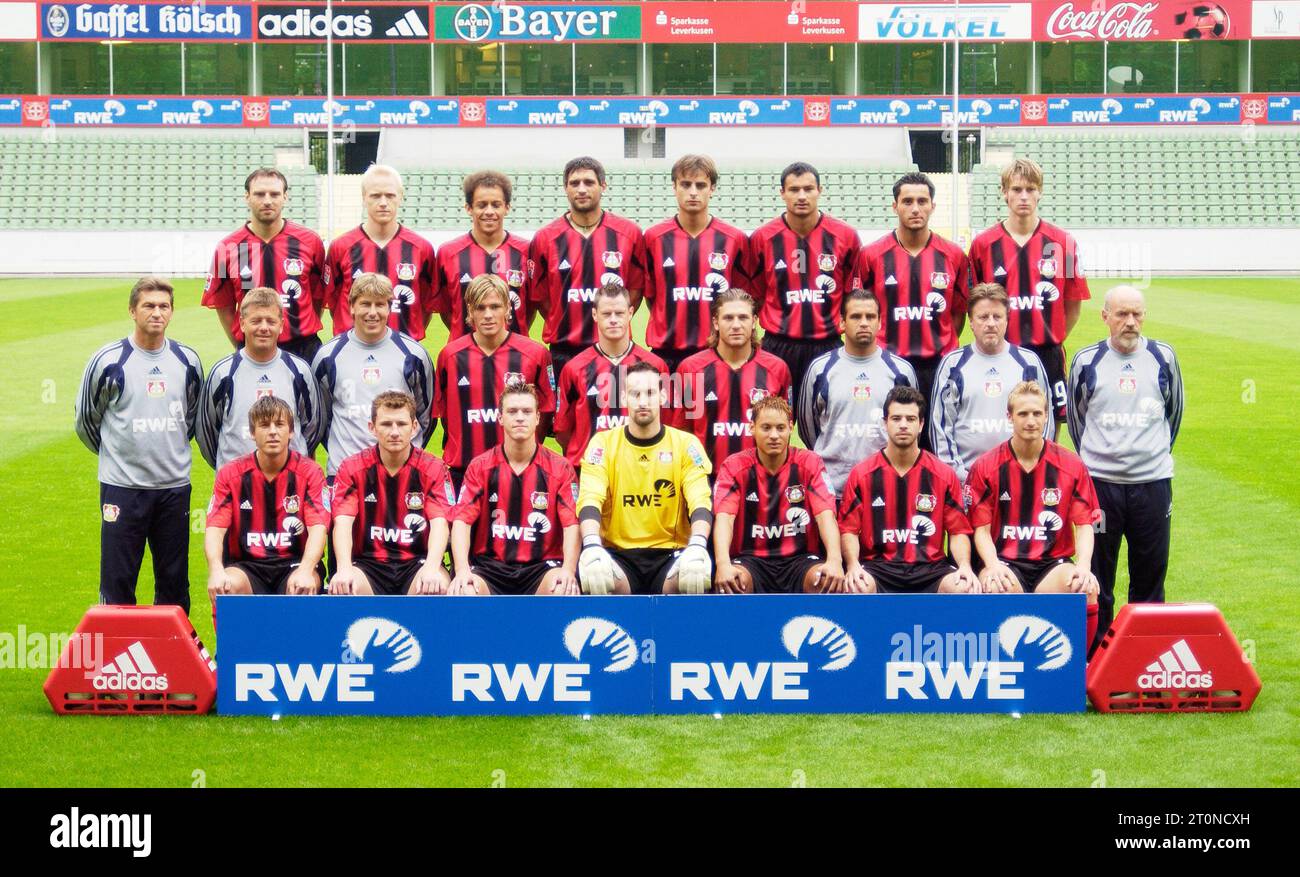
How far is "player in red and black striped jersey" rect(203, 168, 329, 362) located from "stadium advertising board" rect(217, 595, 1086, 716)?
2.42m

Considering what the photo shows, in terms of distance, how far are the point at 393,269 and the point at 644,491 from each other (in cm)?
222

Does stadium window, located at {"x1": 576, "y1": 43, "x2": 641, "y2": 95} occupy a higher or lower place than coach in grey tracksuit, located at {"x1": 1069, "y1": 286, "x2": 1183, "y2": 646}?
higher

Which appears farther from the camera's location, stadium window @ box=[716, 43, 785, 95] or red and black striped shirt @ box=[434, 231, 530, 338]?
stadium window @ box=[716, 43, 785, 95]

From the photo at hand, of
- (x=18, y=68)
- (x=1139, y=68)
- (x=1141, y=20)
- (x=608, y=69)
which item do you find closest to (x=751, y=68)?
(x=608, y=69)

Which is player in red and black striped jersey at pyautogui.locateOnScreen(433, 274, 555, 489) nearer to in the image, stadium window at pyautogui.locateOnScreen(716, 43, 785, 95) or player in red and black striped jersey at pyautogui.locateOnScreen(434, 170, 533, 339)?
player in red and black striped jersey at pyautogui.locateOnScreen(434, 170, 533, 339)

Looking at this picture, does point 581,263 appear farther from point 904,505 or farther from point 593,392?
point 904,505

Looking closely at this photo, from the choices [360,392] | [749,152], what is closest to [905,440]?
[360,392]

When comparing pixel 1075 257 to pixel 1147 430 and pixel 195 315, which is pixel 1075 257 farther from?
pixel 195 315

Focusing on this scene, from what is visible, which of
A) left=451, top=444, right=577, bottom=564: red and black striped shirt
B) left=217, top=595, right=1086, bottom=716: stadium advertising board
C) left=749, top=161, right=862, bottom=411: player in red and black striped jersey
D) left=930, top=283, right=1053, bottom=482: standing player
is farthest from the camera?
left=749, top=161, right=862, bottom=411: player in red and black striped jersey

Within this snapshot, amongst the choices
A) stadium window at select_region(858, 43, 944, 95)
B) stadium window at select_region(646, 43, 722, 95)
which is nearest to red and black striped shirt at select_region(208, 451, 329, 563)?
stadium window at select_region(646, 43, 722, 95)

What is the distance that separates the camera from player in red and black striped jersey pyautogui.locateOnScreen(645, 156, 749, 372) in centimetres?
816

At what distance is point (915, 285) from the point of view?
805 centimetres

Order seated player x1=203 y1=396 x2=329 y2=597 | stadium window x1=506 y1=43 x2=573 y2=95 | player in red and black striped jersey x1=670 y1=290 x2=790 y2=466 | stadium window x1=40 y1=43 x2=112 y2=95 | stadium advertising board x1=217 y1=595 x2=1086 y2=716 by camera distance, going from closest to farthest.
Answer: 1. stadium advertising board x1=217 y1=595 x2=1086 y2=716
2. seated player x1=203 y1=396 x2=329 y2=597
3. player in red and black striped jersey x1=670 y1=290 x2=790 y2=466
4. stadium window x1=40 y1=43 x2=112 y2=95
5. stadium window x1=506 y1=43 x2=573 y2=95

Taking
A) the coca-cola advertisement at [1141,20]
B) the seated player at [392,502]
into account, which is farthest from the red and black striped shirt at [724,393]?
the coca-cola advertisement at [1141,20]
